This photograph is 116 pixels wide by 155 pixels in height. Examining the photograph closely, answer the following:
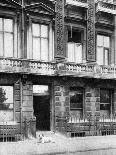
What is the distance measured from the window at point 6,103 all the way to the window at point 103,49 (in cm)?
693

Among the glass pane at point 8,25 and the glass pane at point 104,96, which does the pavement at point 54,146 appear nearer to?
the glass pane at point 104,96

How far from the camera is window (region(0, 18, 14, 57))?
19.0 m

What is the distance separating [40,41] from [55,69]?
1.95m

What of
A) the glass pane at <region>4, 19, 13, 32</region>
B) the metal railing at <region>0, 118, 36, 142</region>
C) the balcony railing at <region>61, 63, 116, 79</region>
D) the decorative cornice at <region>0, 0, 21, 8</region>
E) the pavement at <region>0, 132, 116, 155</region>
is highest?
the decorative cornice at <region>0, 0, 21, 8</region>

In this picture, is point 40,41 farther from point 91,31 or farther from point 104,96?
point 104,96

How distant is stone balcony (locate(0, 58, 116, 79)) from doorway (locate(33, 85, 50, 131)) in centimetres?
121

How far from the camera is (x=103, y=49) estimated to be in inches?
904

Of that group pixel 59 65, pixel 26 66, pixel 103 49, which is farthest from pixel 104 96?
pixel 26 66

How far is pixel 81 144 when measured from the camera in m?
16.8

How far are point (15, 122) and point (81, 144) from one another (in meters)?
4.18

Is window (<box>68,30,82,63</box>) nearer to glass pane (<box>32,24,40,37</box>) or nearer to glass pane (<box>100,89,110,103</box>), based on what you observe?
glass pane (<box>32,24,40,37</box>)

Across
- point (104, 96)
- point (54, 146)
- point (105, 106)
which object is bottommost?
point (54, 146)

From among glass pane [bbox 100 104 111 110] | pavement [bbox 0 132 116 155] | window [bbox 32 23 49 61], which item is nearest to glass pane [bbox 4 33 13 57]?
window [bbox 32 23 49 61]

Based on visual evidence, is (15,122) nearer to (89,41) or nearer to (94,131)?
(94,131)
